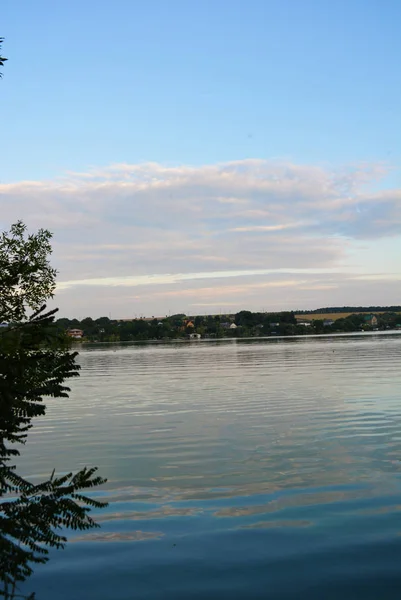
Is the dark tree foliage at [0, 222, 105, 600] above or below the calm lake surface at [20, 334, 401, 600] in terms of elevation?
above

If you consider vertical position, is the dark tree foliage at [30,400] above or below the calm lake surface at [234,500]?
above

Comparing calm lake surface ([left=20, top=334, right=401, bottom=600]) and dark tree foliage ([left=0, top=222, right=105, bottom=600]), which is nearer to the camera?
dark tree foliage ([left=0, top=222, right=105, bottom=600])

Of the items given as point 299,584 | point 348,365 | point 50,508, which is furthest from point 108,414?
point 348,365

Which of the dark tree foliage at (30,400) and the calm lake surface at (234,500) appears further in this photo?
the calm lake surface at (234,500)

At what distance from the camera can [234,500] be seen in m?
18.5

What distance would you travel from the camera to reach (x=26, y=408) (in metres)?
7.45

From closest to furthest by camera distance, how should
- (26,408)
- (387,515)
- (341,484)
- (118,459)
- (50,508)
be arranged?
(26,408), (50,508), (387,515), (341,484), (118,459)

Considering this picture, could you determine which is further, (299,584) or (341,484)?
(341,484)

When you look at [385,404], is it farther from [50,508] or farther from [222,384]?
[50,508]

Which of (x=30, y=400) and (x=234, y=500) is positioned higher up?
(x=30, y=400)

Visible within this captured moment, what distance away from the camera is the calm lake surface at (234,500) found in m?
12.9

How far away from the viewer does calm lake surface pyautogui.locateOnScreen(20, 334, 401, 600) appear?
12883mm

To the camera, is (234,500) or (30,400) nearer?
(30,400)

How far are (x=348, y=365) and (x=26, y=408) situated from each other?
6855 cm
